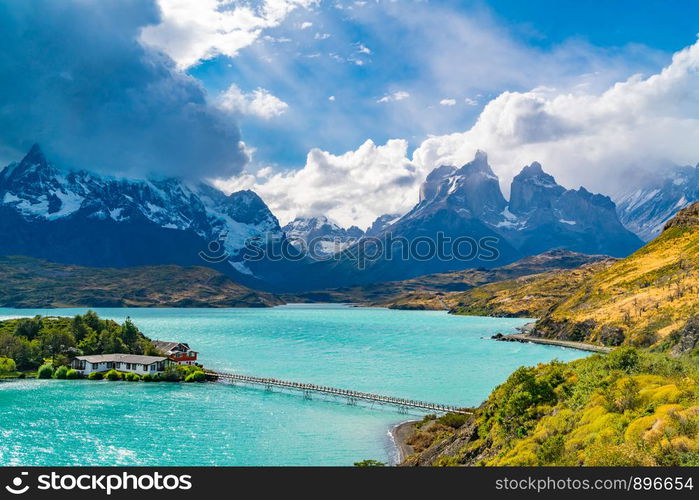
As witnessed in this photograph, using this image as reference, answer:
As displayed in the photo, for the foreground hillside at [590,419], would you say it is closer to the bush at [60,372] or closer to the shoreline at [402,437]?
the shoreline at [402,437]

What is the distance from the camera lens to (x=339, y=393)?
329 feet

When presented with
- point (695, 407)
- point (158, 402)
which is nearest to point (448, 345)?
point (158, 402)

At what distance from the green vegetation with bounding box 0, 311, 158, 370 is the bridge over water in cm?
2890

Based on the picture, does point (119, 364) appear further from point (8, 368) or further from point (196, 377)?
point (8, 368)

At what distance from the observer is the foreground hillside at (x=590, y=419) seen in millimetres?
Result: 25203

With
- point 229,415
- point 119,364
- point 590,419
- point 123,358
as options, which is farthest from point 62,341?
point 590,419

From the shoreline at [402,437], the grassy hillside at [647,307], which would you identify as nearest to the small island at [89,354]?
the shoreline at [402,437]

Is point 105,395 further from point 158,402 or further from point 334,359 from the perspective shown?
point 334,359

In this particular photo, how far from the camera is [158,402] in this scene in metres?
93.8

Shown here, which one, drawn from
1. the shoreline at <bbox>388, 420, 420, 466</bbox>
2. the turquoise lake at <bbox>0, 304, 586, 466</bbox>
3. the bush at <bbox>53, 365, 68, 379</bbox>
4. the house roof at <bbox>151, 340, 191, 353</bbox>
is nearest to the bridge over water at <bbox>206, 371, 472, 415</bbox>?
the turquoise lake at <bbox>0, 304, 586, 466</bbox>

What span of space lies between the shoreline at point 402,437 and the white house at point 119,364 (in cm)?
6476

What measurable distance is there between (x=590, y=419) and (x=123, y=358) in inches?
4502

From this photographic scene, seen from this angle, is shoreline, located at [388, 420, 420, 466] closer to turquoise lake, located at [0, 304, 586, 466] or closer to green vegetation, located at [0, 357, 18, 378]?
turquoise lake, located at [0, 304, 586, 466]

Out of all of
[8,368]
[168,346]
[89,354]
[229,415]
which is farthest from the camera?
[168,346]
